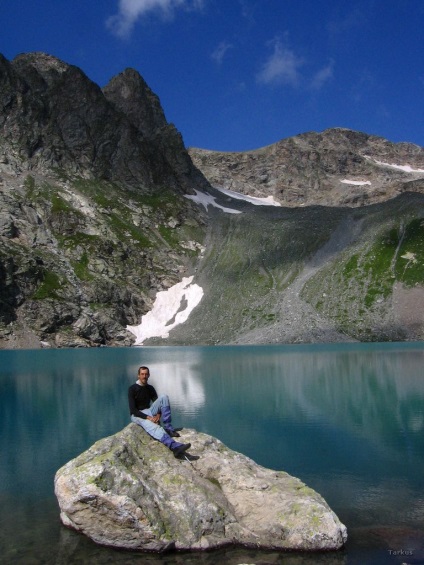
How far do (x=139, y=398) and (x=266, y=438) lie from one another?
8.85m

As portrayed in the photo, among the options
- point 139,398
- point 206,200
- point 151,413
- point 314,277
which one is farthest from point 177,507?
point 206,200

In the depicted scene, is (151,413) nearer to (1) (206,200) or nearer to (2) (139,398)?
(2) (139,398)

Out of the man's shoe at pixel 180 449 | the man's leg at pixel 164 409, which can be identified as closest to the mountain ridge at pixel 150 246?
the man's leg at pixel 164 409

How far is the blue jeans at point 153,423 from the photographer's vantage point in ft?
47.4

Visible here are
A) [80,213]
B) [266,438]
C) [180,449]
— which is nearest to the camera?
[180,449]

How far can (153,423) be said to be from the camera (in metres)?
14.6

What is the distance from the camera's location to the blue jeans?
47.4 feet

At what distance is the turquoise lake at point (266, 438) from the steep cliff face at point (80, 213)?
67.8 metres

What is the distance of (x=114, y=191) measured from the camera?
163 meters

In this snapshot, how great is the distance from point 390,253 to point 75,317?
78.1m

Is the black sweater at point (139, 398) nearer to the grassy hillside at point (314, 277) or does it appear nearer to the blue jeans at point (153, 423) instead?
the blue jeans at point (153, 423)

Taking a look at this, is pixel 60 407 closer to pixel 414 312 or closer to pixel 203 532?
pixel 203 532

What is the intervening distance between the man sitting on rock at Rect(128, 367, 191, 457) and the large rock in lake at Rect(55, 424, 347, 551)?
751 mm

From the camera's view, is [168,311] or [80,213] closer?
[168,311]
